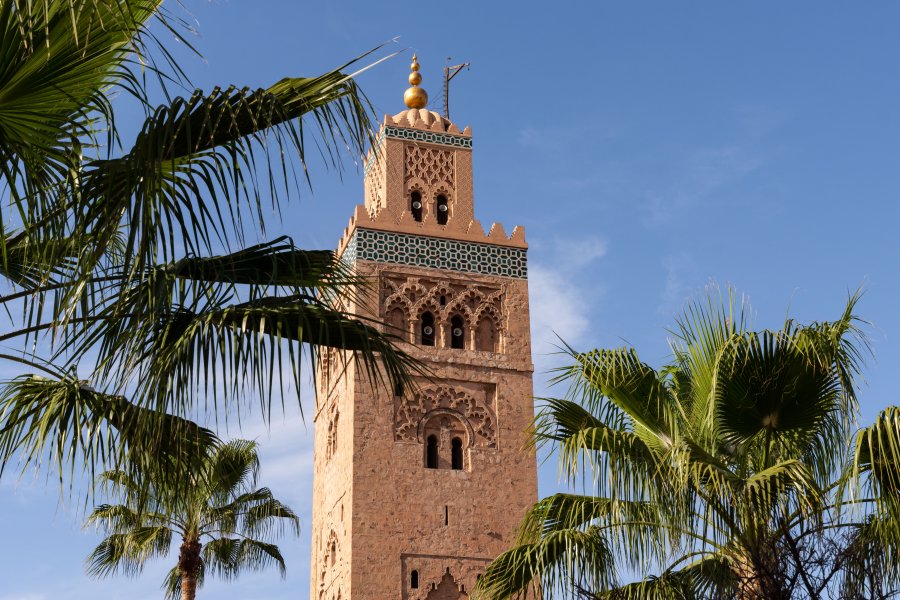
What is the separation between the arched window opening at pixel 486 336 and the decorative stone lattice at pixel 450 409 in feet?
3.29

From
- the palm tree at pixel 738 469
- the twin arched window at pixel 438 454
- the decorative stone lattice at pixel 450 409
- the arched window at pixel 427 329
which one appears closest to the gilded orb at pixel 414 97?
the arched window at pixel 427 329

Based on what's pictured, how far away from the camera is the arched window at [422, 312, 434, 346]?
21.4 meters

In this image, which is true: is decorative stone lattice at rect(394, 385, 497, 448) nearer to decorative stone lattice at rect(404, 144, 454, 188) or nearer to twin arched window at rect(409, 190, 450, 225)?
twin arched window at rect(409, 190, 450, 225)

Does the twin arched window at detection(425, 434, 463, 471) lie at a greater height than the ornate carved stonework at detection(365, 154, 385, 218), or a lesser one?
lesser

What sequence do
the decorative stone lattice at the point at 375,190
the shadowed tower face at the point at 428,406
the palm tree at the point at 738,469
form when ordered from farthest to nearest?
the decorative stone lattice at the point at 375,190 < the shadowed tower face at the point at 428,406 < the palm tree at the point at 738,469

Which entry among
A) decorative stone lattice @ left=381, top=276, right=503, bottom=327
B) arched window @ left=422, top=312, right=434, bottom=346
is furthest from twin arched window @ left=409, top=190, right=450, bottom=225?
arched window @ left=422, top=312, right=434, bottom=346

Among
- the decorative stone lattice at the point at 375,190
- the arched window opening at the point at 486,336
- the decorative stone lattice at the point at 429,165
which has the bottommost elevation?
the arched window opening at the point at 486,336

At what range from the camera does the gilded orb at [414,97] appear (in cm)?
2372

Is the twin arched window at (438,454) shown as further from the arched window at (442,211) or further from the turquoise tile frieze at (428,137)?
the turquoise tile frieze at (428,137)

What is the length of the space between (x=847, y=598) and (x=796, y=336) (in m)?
1.84

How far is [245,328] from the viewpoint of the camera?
19.3 feet

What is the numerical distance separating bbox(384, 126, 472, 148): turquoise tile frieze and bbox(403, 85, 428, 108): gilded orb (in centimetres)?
91

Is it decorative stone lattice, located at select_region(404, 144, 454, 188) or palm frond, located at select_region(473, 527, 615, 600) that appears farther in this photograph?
decorative stone lattice, located at select_region(404, 144, 454, 188)

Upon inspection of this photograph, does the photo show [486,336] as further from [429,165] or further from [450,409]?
[429,165]
